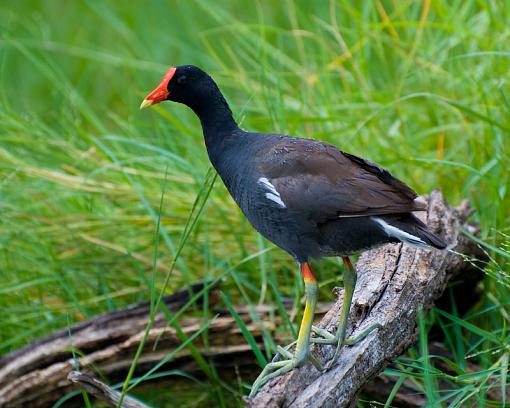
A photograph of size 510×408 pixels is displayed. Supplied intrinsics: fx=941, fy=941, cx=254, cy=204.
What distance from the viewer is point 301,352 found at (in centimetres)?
264

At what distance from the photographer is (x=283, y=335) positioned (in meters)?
3.41

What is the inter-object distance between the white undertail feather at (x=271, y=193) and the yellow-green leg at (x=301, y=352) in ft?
0.67

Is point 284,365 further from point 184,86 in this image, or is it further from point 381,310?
point 184,86

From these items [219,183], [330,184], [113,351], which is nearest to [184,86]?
[330,184]

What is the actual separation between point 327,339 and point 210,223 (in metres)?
1.25

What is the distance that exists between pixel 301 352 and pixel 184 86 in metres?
1.00

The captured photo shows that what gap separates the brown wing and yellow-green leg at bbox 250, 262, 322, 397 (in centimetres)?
21

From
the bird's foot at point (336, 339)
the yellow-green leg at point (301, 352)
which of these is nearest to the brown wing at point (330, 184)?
the yellow-green leg at point (301, 352)

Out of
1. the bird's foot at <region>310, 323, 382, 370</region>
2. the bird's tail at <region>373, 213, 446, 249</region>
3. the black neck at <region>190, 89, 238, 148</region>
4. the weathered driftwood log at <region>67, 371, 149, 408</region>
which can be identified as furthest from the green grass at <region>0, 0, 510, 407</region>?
the bird's tail at <region>373, 213, 446, 249</region>

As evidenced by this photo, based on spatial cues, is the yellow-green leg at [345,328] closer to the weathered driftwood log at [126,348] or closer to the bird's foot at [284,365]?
the bird's foot at [284,365]

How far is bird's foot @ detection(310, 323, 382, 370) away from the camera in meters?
2.63

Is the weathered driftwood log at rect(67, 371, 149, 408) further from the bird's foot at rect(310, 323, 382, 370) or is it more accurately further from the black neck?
the black neck

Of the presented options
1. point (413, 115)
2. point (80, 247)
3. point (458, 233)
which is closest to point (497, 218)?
point (458, 233)

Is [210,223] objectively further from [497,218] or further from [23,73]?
[23,73]
